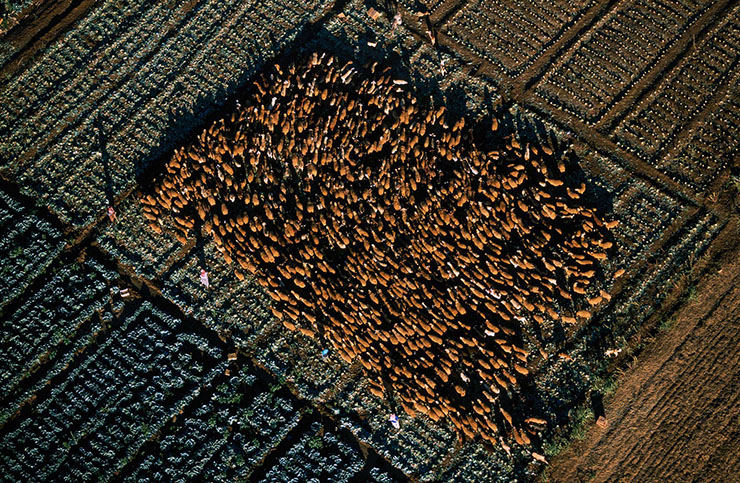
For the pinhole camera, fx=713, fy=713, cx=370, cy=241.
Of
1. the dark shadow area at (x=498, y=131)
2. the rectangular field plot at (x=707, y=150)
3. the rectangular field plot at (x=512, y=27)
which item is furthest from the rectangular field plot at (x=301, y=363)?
the rectangular field plot at (x=707, y=150)

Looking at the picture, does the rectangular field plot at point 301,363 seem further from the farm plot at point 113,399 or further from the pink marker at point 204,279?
the pink marker at point 204,279

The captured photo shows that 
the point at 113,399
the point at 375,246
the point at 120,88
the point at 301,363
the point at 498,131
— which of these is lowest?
the point at 301,363

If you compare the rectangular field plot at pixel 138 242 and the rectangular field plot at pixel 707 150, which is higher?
the rectangular field plot at pixel 138 242

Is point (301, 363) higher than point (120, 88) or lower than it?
lower

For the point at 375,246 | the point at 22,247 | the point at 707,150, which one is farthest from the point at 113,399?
the point at 707,150

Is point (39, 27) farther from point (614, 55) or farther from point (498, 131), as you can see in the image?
point (614, 55)

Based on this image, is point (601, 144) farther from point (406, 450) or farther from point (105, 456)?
point (105, 456)

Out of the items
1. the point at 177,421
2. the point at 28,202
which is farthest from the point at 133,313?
the point at 28,202
